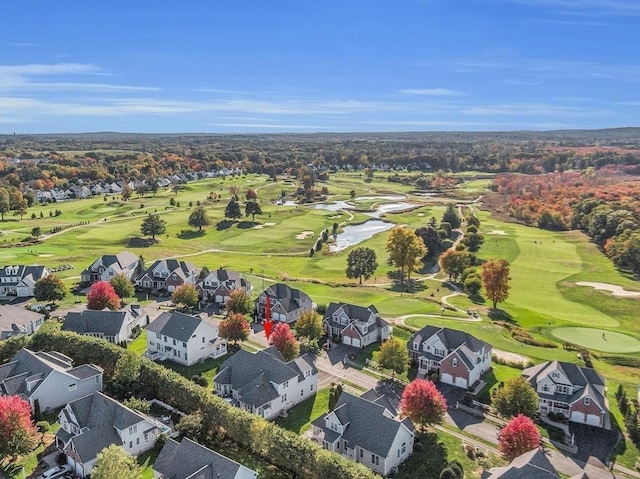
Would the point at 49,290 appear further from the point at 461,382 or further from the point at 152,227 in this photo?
the point at 461,382

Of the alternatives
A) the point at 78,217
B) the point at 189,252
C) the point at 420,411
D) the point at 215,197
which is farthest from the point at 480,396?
the point at 215,197

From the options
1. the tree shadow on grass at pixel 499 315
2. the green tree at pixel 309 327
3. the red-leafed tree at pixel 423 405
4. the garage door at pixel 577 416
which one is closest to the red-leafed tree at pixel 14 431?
the red-leafed tree at pixel 423 405

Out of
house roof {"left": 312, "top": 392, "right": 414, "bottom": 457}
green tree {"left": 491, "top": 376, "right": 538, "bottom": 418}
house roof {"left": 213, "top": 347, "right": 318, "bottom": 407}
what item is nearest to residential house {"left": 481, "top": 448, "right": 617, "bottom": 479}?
green tree {"left": 491, "top": 376, "right": 538, "bottom": 418}

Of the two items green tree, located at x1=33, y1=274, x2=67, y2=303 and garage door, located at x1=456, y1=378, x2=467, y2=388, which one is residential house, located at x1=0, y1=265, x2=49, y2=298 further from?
garage door, located at x1=456, y1=378, x2=467, y2=388

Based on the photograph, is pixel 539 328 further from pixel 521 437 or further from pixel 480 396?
pixel 521 437

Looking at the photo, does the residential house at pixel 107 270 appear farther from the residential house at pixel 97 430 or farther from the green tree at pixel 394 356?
the green tree at pixel 394 356

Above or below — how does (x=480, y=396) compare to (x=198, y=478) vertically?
below

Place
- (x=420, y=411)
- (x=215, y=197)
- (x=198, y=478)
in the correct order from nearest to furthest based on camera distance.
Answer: (x=198, y=478)
(x=420, y=411)
(x=215, y=197)

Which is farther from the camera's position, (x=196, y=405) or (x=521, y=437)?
(x=196, y=405)
